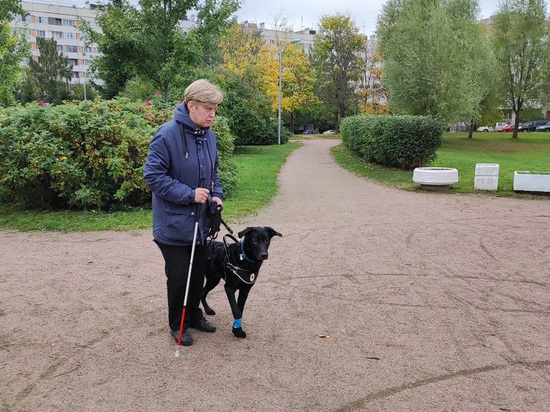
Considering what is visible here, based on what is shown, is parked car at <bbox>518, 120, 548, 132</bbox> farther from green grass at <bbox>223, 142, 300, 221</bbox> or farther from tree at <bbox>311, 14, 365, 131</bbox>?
green grass at <bbox>223, 142, 300, 221</bbox>

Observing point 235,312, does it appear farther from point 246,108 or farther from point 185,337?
point 246,108

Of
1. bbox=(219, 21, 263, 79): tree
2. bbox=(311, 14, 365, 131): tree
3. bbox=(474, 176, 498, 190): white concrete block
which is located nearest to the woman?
bbox=(474, 176, 498, 190): white concrete block

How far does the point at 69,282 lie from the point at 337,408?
3608mm

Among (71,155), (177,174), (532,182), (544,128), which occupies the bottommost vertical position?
(532,182)

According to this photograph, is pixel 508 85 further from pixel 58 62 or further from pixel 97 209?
pixel 58 62

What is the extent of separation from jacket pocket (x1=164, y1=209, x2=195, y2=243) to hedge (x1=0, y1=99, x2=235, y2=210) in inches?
228

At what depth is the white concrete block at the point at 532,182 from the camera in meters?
11.6

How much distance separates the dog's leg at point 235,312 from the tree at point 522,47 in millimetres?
38196

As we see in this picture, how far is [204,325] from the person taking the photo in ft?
13.5

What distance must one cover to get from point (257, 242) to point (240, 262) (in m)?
0.25

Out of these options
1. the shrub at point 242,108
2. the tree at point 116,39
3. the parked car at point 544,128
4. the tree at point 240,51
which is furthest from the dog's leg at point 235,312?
the parked car at point 544,128

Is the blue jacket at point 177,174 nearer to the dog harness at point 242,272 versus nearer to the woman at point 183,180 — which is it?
the woman at point 183,180

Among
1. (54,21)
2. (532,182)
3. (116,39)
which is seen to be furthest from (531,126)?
(54,21)

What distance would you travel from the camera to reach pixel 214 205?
372 cm
